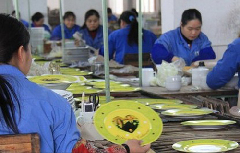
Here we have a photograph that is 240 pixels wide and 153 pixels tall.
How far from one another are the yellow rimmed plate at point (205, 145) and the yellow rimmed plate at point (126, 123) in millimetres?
101

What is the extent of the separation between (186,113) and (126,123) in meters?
0.55

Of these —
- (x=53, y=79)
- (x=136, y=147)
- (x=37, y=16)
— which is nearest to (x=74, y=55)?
(x=53, y=79)

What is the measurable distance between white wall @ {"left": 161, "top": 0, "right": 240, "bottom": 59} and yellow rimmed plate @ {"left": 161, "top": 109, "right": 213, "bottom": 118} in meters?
3.54

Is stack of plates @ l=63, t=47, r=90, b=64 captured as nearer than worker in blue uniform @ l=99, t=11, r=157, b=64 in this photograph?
Yes

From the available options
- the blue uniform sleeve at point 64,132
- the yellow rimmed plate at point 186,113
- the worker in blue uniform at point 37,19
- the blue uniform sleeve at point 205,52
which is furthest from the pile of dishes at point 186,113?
the worker in blue uniform at point 37,19

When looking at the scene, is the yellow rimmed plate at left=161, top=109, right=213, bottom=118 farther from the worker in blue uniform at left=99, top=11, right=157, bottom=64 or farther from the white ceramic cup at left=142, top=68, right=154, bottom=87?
the worker in blue uniform at left=99, top=11, right=157, bottom=64

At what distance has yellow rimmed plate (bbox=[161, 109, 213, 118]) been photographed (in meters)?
2.62

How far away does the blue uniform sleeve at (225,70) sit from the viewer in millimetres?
3662

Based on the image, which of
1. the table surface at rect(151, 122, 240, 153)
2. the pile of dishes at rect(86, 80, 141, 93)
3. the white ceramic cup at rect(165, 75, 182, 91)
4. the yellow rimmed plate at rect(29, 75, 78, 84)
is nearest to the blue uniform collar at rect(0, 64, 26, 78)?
the table surface at rect(151, 122, 240, 153)

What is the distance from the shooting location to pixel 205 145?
2.12m

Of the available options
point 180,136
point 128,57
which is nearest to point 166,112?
point 180,136

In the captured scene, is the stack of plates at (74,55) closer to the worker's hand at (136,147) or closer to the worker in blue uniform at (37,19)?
the worker's hand at (136,147)

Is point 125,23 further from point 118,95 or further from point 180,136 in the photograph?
point 180,136

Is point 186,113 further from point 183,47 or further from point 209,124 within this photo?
point 183,47
